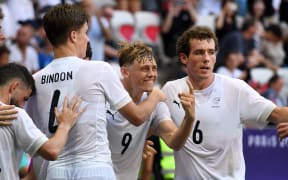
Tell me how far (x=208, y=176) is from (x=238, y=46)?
7.49 metres

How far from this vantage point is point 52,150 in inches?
229

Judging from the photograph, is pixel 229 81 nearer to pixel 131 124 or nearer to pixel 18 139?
pixel 131 124

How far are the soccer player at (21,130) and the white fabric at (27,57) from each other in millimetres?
6387

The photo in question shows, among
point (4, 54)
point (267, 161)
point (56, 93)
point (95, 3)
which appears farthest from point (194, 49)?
point (95, 3)

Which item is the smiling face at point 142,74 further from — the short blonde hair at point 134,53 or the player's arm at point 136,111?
the player's arm at point 136,111

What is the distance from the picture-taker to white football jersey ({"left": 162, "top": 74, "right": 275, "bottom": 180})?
7152 millimetres

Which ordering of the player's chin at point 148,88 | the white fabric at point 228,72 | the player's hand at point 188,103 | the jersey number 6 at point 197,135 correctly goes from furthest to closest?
1. the white fabric at point 228,72
2. the jersey number 6 at point 197,135
3. the player's chin at point 148,88
4. the player's hand at point 188,103

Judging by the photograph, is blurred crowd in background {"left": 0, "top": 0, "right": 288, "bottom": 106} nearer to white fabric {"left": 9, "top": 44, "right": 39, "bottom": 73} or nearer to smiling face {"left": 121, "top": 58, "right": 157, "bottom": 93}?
white fabric {"left": 9, "top": 44, "right": 39, "bottom": 73}

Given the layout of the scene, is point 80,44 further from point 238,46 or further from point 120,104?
point 238,46

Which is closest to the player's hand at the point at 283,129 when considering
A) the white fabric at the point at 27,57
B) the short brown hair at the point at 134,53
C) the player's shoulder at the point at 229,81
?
the player's shoulder at the point at 229,81

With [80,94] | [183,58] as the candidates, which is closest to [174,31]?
[183,58]

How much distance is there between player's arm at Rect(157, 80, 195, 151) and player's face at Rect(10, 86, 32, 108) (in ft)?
3.83

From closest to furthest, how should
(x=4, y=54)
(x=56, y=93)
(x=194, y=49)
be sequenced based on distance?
(x=56, y=93), (x=194, y=49), (x=4, y=54)

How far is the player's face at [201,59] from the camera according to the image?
7.27 m
